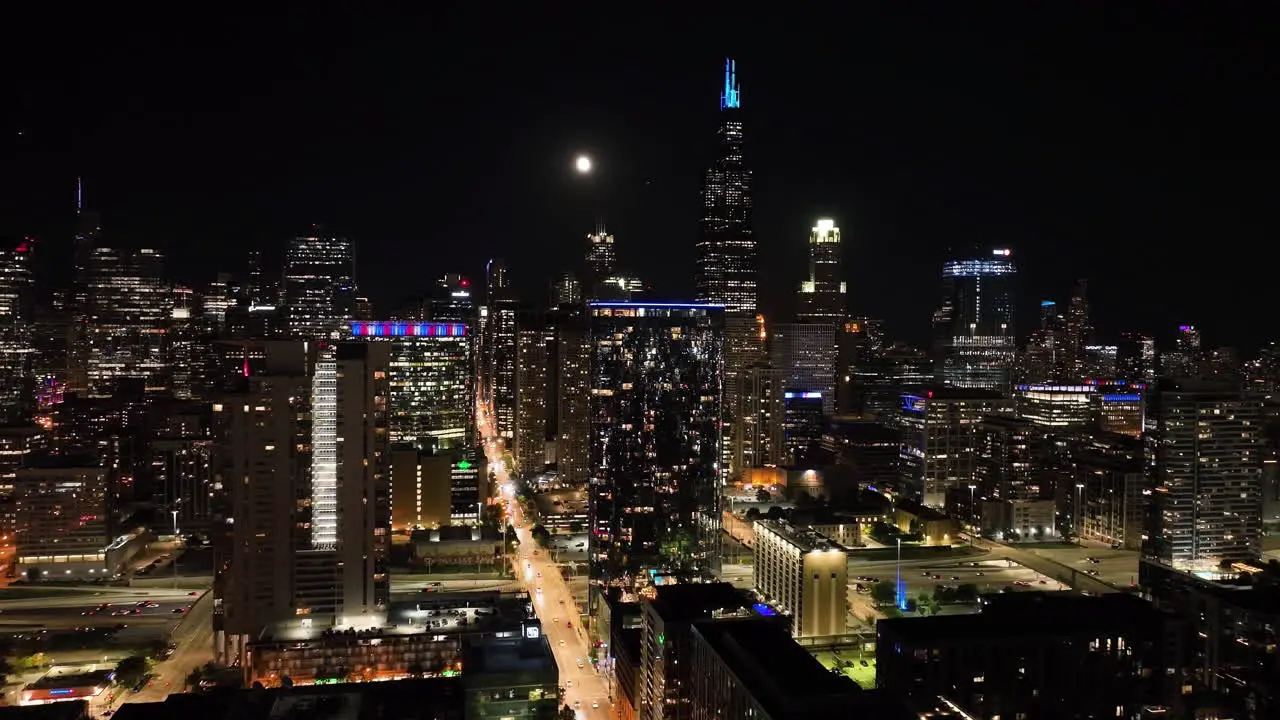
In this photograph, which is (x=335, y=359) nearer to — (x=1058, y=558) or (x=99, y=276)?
(x=1058, y=558)

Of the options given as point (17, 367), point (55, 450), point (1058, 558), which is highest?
point (17, 367)

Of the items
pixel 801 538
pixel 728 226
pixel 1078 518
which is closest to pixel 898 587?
pixel 801 538

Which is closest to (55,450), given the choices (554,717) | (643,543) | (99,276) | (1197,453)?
(99,276)

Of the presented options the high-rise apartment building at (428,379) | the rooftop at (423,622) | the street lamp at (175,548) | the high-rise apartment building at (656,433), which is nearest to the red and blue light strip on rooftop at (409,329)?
the high-rise apartment building at (428,379)

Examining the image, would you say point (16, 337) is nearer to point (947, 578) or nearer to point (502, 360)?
point (502, 360)

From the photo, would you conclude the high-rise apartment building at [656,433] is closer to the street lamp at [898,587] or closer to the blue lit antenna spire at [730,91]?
the street lamp at [898,587]

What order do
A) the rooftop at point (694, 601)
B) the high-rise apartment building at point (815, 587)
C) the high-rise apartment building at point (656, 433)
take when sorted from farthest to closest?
1. the high-rise apartment building at point (656, 433)
2. the high-rise apartment building at point (815, 587)
3. the rooftop at point (694, 601)

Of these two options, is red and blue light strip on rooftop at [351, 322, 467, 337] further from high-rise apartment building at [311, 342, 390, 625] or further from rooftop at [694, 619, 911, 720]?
rooftop at [694, 619, 911, 720]
